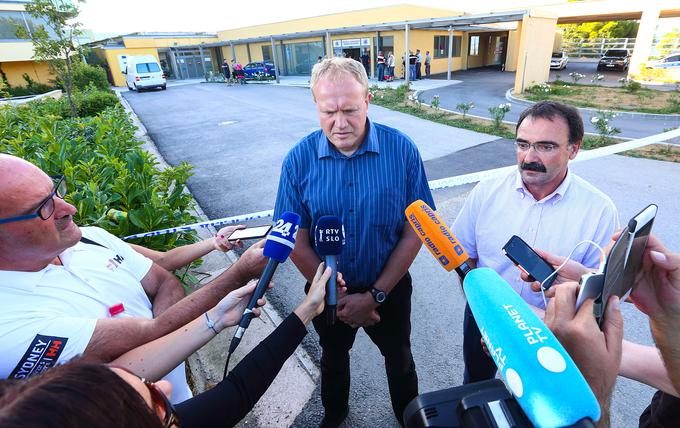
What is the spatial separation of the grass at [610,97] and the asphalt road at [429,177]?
7.59 metres

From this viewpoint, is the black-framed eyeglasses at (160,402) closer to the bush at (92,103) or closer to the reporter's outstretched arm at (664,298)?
the reporter's outstretched arm at (664,298)

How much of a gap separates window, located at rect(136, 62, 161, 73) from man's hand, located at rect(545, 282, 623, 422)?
98.1ft

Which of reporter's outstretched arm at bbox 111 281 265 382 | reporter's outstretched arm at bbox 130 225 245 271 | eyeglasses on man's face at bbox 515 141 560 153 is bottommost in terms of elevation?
reporter's outstretched arm at bbox 130 225 245 271

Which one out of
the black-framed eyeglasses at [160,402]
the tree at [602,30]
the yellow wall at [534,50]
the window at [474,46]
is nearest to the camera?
the black-framed eyeglasses at [160,402]

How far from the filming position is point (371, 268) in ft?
7.06

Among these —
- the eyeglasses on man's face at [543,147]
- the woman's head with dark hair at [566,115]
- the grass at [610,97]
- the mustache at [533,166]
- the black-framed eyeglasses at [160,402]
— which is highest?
the woman's head with dark hair at [566,115]

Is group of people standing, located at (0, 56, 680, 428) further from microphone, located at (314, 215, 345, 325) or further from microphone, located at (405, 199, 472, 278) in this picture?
microphone, located at (405, 199, 472, 278)

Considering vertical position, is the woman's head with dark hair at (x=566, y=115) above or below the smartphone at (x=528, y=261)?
above

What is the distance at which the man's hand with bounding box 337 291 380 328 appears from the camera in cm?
201

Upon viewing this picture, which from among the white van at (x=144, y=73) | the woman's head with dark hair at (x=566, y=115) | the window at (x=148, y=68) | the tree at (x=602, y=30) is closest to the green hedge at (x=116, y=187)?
the woman's head with dark hair at (x=566, y=115)

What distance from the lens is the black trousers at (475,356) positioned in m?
2.25

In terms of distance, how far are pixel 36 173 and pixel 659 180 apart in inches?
316

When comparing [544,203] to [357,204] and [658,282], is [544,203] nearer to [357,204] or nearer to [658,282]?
[658,282]

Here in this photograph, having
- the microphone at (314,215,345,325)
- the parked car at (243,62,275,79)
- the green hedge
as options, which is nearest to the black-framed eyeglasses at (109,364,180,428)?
the microphone at (314,215,345,325)
